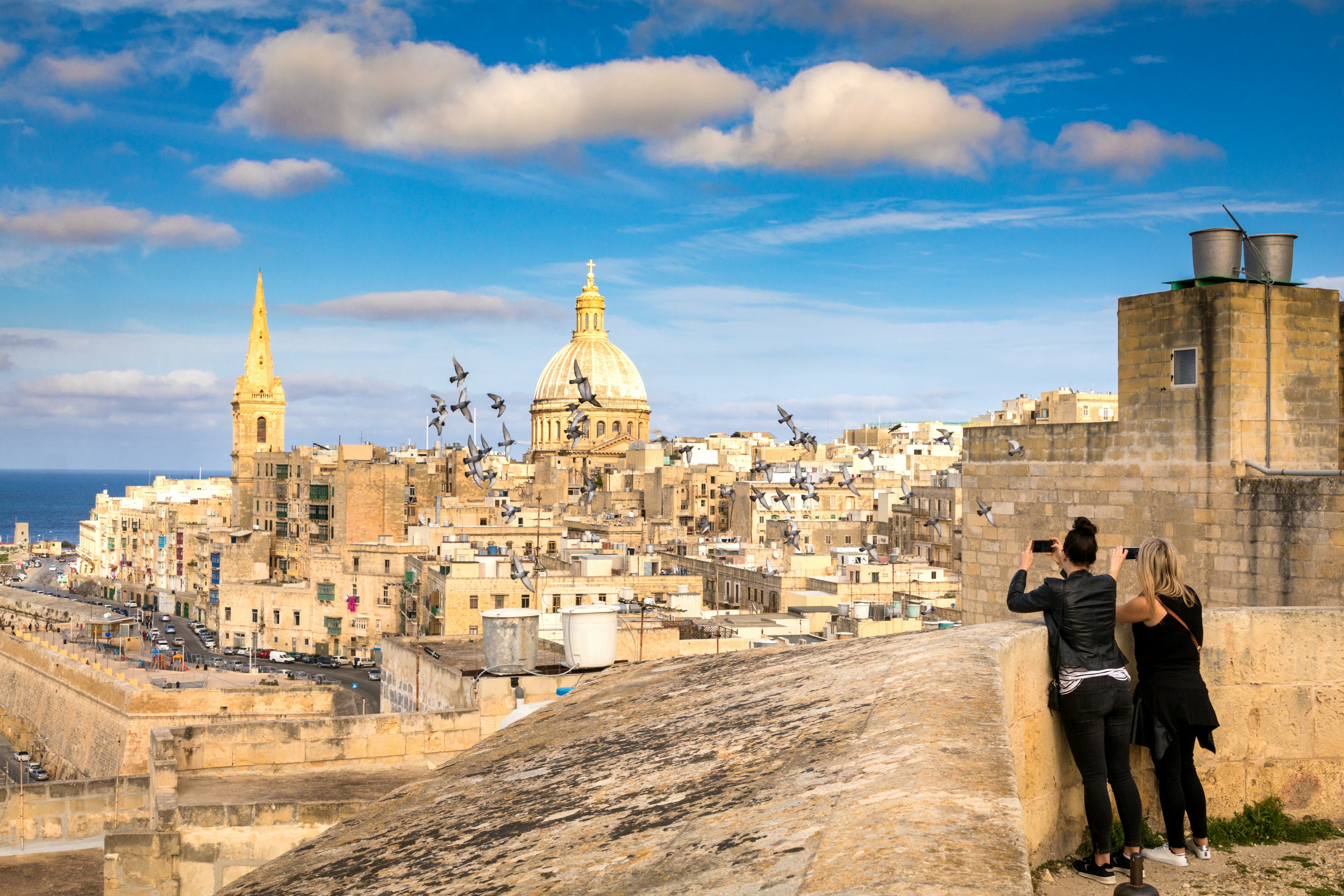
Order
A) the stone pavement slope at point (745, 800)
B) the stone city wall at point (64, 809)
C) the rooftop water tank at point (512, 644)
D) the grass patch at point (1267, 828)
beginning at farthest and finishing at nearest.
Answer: the stone city wall at point (64, 809) → the rooftop water tank at point (512, 644) → the grass patch at point (1267, 828) → the stone pavement slope at point (745, 800)

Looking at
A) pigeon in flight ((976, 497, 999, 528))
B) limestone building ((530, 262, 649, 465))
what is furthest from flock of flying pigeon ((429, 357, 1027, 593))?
limestone building ((530, 262, 649, 465))

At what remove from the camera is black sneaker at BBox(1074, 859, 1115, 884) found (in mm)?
4383

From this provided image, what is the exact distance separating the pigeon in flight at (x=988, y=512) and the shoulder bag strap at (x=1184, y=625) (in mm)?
5940

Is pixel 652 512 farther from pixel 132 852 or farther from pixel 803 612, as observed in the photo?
pixel 132 852

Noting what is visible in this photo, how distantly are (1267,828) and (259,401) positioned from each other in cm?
9854

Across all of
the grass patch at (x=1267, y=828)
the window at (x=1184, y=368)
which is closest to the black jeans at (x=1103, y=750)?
the grass patch at (x=1267, y=828)

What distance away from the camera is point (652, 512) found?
88.3 metres

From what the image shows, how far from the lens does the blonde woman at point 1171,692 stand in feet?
15.3

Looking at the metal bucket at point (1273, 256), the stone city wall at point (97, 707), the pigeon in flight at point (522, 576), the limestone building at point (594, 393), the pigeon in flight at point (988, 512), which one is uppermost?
the limestone building at point (594, 393)

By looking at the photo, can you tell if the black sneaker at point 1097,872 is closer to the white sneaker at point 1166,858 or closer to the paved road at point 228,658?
the white sneaker at point 1166,858

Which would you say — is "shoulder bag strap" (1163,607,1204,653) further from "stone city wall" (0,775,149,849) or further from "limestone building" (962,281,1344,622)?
"stone city wall" (0,775,149,849)

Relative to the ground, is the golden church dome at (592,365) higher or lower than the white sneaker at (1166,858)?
higher

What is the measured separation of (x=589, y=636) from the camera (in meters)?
10.3

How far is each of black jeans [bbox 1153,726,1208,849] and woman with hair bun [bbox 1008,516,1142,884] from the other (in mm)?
150
